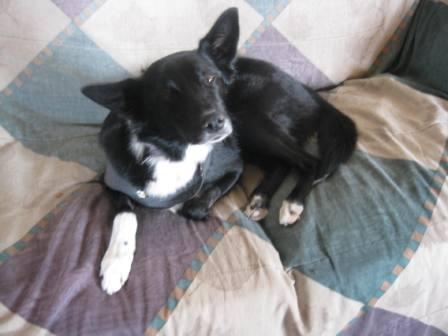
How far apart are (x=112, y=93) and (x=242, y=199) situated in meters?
0.66

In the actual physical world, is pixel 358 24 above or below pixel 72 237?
above

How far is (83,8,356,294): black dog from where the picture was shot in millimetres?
1142

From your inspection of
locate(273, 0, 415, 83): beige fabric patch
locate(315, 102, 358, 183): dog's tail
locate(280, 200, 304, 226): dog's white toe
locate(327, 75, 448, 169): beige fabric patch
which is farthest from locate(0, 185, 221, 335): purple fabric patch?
locate(273, 0, 415, 83): beige fabric patch

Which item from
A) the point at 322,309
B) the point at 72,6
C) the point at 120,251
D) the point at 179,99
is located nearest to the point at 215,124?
the point at 179,99

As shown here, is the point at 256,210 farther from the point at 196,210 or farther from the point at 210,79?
the point at 210,79

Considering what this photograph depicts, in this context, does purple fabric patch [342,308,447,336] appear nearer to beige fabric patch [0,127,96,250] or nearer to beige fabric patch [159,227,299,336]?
beige fabric patch [159,227,299,336]

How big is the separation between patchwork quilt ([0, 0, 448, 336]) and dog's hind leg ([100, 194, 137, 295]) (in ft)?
0.10

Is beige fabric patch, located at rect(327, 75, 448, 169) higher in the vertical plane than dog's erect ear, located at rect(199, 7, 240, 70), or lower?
lower

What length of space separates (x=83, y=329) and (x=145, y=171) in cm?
58

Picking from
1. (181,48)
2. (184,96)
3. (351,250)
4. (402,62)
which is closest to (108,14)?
(181,48)

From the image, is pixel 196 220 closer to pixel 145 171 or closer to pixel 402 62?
pixel 145 171

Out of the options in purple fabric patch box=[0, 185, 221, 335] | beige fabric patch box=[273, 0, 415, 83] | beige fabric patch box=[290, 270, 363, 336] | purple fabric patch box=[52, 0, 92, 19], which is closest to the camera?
purple fabric patch box=[0, 185, 221, 335]

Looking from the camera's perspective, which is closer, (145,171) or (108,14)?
(145,171)

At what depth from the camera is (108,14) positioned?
1.55 meters
